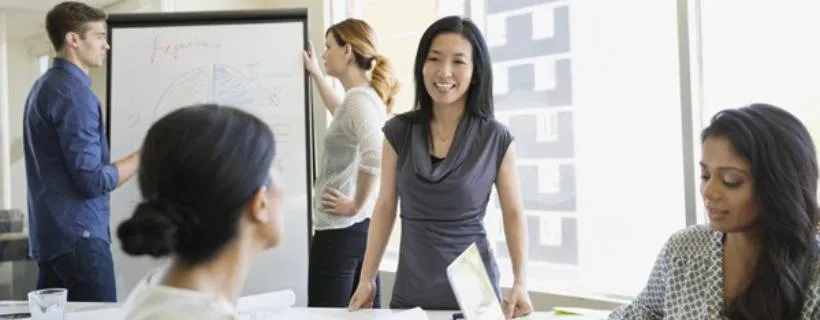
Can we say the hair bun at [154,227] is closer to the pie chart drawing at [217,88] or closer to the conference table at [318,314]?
the conference table at [318,314]

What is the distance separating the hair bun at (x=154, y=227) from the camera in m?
0.91

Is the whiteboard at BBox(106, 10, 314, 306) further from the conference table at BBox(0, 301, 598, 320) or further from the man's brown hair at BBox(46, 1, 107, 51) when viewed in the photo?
the conference table at BBox(0, 301, 598, 320)

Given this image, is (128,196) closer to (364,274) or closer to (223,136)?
(364,274)

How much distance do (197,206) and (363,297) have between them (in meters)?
0.88

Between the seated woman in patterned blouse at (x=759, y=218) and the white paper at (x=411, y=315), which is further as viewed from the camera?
the white paper at (x=411, y=315)

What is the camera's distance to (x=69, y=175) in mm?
2260

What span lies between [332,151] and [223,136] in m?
1.45

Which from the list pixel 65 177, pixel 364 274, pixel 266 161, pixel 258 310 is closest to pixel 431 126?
pixel 364 274

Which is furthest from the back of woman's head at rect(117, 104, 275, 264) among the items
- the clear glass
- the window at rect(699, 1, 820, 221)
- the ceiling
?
the ceiling

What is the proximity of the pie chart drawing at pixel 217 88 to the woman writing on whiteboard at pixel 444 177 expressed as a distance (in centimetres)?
118

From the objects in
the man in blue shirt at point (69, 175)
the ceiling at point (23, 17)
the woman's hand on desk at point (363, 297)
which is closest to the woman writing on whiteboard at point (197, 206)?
the woman's hand on desk at point (363, 297)

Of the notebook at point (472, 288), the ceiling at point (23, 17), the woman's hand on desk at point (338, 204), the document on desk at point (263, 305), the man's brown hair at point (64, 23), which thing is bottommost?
the document on desk at point (263, 305)

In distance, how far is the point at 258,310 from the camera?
1.70m

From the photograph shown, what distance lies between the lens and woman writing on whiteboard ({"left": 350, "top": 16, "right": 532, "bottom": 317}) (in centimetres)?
170
